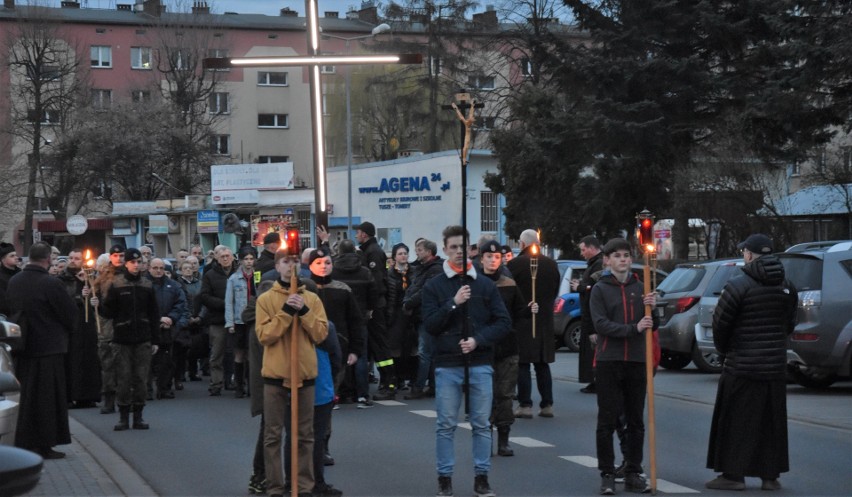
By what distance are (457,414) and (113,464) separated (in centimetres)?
339

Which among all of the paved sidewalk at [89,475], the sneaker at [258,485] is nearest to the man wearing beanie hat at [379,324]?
the paved sidewalk at [89,475]

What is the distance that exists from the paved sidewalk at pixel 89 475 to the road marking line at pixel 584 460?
3446 mm

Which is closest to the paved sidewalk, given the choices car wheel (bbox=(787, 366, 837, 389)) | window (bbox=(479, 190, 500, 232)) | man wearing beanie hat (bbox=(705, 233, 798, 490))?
man wearing beanie hat (bbox=(705, 233, 798, 490))

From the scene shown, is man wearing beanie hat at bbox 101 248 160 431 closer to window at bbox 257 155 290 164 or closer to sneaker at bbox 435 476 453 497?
sneaker at bbox 435 476 453 497

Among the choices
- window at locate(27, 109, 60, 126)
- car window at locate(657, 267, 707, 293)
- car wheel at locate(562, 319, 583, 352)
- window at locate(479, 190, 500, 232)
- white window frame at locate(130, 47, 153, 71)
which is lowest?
car wheel at locate(562, 319, 583, 352)

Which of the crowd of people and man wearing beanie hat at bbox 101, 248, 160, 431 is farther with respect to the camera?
man wearing beanie hat at bbox 101, 248, 160, 431

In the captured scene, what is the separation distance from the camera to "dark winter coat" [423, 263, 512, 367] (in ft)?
29.1

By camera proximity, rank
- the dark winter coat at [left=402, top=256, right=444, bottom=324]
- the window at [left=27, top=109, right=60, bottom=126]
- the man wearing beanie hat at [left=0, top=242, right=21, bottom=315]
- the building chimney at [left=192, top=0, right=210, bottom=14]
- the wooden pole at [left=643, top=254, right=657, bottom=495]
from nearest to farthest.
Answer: the wooden pole at [left=643, top=254, right=657, bottom=495]
the man wearing beanie hat at [left=0, top=242, right=21, bottom=315]
the dark winter coat at [left=402, top=256, right=444, bottom=324]
the window at [left=27, top=109, right=60, bottom=126]
the building chimney at [left=192, top=0, right=210, bottom=14]

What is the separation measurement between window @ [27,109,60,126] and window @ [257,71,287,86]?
13.9m

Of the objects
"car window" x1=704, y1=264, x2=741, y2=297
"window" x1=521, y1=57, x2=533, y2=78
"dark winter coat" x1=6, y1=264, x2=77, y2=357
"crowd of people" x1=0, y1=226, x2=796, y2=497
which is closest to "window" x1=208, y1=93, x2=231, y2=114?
"window" x1=521, y1=57, x2=533, y2=78

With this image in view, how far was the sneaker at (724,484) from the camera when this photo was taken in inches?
361

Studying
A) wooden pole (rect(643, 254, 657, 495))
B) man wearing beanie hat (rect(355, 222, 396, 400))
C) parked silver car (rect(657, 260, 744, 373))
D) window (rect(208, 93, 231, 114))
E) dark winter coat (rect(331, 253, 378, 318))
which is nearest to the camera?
wooden pole (rect(643, 254, 657, 495))

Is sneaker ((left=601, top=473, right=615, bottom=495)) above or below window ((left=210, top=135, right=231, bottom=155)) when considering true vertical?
below

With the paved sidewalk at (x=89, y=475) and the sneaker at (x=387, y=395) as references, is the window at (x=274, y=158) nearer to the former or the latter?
the sneaker at (x=387, y=395)
